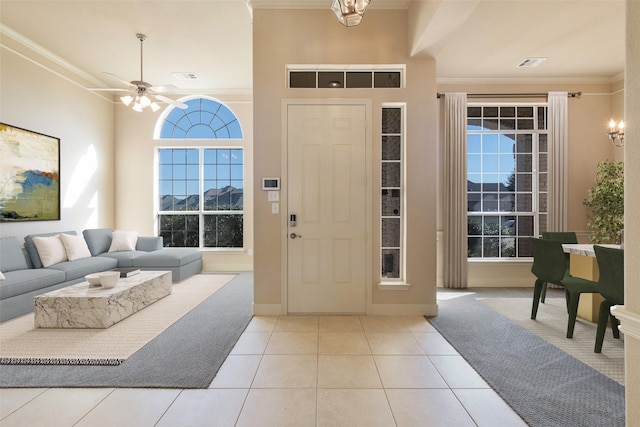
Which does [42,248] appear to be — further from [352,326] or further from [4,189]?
[352,326]

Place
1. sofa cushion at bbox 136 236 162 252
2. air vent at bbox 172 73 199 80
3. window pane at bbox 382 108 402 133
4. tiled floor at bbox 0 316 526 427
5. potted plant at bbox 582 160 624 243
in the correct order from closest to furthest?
tiled floor at bbox 0 316 526 427 → window pane at bbox 382 108 402 133 → potted plant at bbox 582 160 624 243 → air vent at bbox 172 73 199 80 → sofa cushion at bbox 136 236 162 252

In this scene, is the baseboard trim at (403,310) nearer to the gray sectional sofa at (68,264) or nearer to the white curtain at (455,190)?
the white curtain at (455,190)

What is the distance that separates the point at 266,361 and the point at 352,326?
1.09m

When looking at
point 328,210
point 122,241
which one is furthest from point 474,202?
point 122,241

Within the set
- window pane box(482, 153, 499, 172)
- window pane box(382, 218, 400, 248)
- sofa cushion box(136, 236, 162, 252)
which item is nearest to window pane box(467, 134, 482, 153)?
window pane box(482, 153, 499, 172)

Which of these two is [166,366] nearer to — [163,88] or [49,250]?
[49,250]

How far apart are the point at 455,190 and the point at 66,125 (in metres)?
6.31

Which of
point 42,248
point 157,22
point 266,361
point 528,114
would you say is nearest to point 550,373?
point 266,361

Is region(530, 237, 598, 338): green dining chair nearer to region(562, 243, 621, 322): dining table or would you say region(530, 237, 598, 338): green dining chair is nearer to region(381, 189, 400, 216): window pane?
region(562, 243, 621, 322): dining table

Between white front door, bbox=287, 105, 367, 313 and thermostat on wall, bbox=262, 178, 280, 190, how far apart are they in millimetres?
138

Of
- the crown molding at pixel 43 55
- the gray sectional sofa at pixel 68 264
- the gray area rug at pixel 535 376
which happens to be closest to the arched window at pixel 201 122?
the crown molding at pixel 43 55

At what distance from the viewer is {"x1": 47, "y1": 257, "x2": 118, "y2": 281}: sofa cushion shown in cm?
420

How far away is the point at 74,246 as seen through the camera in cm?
479

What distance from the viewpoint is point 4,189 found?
416 cm
